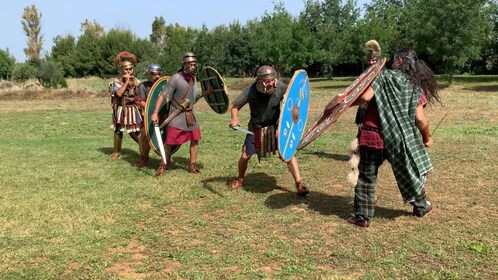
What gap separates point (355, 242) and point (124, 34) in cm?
5516

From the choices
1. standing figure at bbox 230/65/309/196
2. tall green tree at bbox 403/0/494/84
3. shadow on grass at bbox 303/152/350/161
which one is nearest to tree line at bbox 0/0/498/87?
tall green tree at bbox 403/0/494/84

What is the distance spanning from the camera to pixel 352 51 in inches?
1590

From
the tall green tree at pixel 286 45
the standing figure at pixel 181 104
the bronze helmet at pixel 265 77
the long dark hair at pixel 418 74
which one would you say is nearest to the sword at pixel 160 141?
the standing figure at pixel 181 104

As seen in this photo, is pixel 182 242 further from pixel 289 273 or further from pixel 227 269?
pixel 289 273

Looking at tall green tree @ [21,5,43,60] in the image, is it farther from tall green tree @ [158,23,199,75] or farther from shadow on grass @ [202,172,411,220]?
shadow on grass @ [202,172,411,220]

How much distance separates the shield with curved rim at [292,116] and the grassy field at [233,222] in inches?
31.1

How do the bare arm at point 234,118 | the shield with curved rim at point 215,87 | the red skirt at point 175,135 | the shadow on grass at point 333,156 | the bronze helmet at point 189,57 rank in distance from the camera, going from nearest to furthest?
the bare arm at point 234,118 < the bronze helmet at point 189,57 < the shield with curved rim at point 215,87 < the red skirt at point 175,135 < the shadow on grass at point 333,156

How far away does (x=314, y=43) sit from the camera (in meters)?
40.5

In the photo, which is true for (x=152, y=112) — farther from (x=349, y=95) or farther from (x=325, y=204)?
(x=349, y=95)

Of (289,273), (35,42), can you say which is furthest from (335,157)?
(35,42)

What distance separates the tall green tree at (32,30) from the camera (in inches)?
2840

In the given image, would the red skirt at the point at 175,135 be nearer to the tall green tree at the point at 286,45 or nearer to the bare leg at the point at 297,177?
the bare leg at the point at 297,177

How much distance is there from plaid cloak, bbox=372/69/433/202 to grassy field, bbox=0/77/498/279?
68 cm

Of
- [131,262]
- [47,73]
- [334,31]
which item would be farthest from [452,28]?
[47,73]
